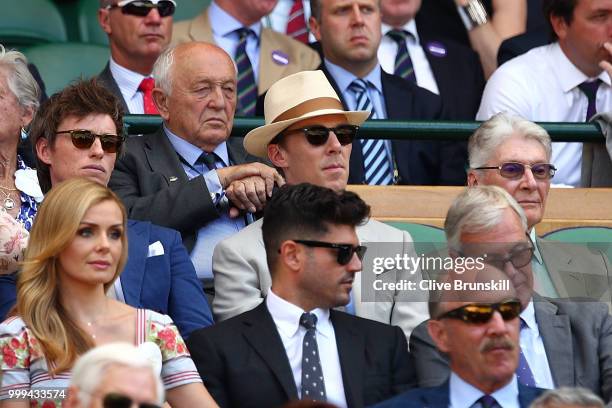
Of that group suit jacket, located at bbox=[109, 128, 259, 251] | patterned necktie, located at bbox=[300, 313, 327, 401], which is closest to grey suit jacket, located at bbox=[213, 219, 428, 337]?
suit jacket, located at bbox=[109, 128, 259, 251]

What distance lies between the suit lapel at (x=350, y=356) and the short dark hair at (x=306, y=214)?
0.36m

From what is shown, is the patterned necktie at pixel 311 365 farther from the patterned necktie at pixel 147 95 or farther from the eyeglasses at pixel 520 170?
the patterned necktie at pixel 147 95

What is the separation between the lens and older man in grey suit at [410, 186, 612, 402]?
6.95 m

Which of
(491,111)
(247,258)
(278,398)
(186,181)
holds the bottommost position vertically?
(278,398)

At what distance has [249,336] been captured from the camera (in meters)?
6.61

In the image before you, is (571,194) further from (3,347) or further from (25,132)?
(3,347)

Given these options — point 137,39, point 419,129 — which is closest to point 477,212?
point 419,129

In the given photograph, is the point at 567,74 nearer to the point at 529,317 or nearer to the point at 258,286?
the point at 529,317

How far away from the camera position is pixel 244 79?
979 cm

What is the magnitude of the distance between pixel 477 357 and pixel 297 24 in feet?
16.5

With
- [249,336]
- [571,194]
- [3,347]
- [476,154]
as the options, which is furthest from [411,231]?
[3,347]

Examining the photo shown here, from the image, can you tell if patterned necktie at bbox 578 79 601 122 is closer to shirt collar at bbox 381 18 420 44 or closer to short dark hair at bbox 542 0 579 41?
short dark hair at bbox 542 0 579 41

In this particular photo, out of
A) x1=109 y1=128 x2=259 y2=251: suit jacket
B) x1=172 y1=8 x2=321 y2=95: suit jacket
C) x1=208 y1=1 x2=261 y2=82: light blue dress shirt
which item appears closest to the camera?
x1=109 y1=128 x2=259 y2=251: suit jacket

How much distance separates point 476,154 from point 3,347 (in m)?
2.81
